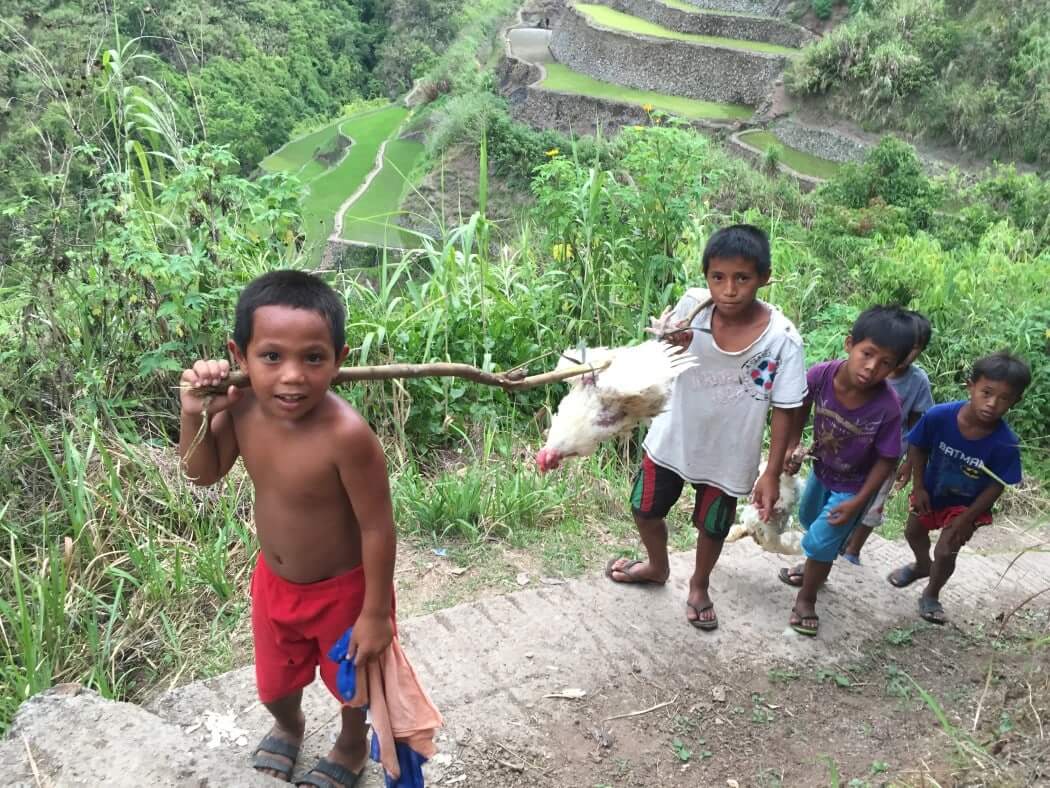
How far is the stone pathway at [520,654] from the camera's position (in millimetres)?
1886

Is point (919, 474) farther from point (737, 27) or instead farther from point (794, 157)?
point (737, 27)

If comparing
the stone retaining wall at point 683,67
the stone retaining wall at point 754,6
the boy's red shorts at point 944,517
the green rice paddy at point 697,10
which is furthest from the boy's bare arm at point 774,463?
the stone retaining wall at point 754,6

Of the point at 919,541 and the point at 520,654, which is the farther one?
the point at 919,541

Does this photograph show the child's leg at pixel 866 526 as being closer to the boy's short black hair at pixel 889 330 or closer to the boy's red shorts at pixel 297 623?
the boy's short black hair at pixel 889 330

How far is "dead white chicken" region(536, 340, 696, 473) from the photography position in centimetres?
198

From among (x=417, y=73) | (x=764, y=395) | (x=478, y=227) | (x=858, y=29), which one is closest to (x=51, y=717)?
(x=764, y=395)

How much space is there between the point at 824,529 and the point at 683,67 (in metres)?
26.6

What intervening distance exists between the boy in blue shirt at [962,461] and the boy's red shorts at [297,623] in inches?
81.7

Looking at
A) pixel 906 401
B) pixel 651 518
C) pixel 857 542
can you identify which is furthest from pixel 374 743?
pixel 906 401

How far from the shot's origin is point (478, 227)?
4055 mm

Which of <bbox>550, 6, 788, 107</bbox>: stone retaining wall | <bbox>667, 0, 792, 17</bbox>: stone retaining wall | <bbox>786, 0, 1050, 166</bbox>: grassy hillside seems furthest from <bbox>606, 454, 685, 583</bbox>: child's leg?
<bbox>667, 0, 792, 17</bbox>: stone retaining wall

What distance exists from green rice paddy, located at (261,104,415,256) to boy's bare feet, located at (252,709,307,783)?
20.9m

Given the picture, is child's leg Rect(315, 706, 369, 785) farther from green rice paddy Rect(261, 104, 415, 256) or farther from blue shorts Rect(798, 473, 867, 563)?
green rice paddy Rect(261, 104, 415, 256)

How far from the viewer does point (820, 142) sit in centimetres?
2258
